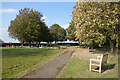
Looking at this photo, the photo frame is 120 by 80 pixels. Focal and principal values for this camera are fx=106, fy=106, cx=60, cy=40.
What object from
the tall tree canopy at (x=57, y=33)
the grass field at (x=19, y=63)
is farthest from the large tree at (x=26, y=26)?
the grass field at (x=19, y=63)

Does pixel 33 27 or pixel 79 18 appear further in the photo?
pixel 33 27

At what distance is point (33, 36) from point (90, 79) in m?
36.6

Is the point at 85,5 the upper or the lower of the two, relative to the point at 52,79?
upper

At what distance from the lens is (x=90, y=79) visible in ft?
15.7

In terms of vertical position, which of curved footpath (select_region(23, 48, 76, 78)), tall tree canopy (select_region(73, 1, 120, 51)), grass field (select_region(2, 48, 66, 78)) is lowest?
grass field (select_region(2, 48, 66, 78))

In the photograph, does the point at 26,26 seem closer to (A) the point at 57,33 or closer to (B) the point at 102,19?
(A) the point at 57,33

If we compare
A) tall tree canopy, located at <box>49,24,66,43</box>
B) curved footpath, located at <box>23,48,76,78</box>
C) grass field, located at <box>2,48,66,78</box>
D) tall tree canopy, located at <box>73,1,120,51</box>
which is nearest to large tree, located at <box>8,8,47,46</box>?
tall tree canopy, located at <box>49,24,66,43</box>

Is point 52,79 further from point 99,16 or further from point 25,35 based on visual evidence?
point 25,35

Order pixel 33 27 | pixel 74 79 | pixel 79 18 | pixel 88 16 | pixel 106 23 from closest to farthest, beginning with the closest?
1. pixel 74 79
2. pixel 106 23
3. pixel 88 16
4. pixel 79 18
5. pixel 33 27

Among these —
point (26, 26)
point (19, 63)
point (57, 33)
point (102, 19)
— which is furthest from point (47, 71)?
point (57, 33)

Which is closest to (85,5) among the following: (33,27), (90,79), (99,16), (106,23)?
(99,16)

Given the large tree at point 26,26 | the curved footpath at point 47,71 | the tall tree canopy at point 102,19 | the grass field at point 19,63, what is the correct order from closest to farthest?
the curved footpath at point 47,71
the grass field at point 19,63
the tall tree canopy at point 102,19
the large tree at point 26,26

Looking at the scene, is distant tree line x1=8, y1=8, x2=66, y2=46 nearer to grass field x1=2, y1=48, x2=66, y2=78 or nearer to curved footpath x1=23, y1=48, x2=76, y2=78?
grass field x1=2, y1=48, x2=66, y2=78

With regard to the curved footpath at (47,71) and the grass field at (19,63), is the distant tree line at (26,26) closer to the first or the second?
the grass field at (19,63)
